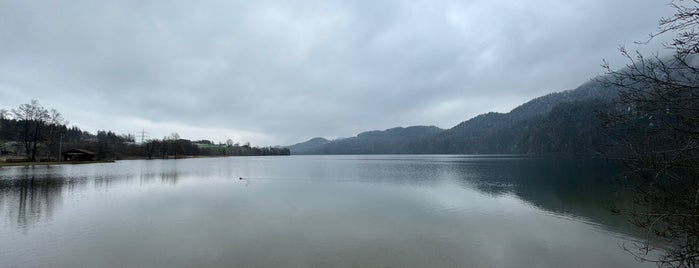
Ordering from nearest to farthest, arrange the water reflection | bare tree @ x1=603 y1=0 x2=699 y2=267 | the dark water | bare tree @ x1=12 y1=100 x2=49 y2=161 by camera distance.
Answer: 1. bare tree @ x1=603 y1=0 x2=699 y2=267
2. the dark water
3. the water reflection
4. bare tree @ x1=12 y1=100 x2=49 y2=161

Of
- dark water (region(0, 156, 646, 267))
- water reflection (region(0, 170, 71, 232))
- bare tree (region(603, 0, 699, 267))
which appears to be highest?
bare tree (region(603, 0, 699, 267))

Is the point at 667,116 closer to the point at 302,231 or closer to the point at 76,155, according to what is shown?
the point at 302,231

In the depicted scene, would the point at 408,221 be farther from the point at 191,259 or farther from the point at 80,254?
the point at 80,254

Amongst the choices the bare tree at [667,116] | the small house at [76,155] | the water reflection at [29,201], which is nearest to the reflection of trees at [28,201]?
the water reflection at [29,201]

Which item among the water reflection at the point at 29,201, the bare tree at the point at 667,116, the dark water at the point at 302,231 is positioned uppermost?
the bare tree at the point at 667,116

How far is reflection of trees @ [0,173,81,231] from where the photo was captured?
16875mm

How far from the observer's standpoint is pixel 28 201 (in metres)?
21.5

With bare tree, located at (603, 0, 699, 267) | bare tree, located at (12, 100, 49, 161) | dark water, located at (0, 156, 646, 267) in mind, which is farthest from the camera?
bare tree, located at (12, 100, 49, 161)

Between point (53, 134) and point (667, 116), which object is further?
point (53, 134)

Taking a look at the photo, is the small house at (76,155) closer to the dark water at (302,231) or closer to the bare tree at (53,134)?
the bare tree at (53,134)

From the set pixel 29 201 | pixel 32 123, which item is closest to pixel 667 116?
pixel 29 201

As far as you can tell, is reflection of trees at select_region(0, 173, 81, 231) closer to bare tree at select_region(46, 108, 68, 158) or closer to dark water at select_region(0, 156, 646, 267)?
dark water at select_region(0, 156, 646, 267)

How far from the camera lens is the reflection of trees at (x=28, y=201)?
16.9 metres

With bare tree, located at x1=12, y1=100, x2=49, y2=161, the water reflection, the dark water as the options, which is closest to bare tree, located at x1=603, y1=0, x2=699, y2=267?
the dark water
